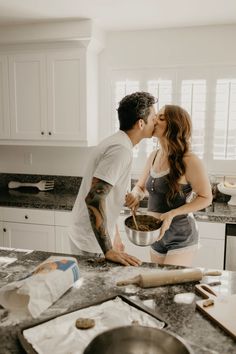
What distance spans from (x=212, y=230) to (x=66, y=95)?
1.73m

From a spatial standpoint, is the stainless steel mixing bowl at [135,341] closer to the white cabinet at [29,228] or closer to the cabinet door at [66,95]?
the white cabinet at [29,228]

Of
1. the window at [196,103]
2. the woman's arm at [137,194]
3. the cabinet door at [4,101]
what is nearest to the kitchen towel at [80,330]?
the woman's arm at [137,194]

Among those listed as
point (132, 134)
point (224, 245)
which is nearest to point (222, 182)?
point (224, 245)

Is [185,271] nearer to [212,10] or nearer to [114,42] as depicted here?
[212,10]

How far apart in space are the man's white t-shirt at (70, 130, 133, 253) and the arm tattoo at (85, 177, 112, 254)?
4cm

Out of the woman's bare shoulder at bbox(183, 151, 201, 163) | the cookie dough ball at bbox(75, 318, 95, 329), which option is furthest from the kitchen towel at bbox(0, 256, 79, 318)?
the woman's bare shoulder at bbox(183, 151, 201, 163)

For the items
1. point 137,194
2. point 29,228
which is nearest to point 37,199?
point 29,228

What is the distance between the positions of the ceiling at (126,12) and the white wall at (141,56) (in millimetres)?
124

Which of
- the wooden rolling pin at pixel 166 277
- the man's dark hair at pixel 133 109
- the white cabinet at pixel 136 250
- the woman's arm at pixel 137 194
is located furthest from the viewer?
the white cabinet at pixel 136 250

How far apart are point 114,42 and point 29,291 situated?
281cm

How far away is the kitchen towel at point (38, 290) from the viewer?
117cm

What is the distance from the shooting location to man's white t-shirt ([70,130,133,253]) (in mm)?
1646

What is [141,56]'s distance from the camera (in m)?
3.38

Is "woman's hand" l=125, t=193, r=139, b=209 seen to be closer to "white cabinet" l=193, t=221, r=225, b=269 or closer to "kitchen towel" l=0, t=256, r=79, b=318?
"kitchen towel" l=0, t=256, r=79, b=318
